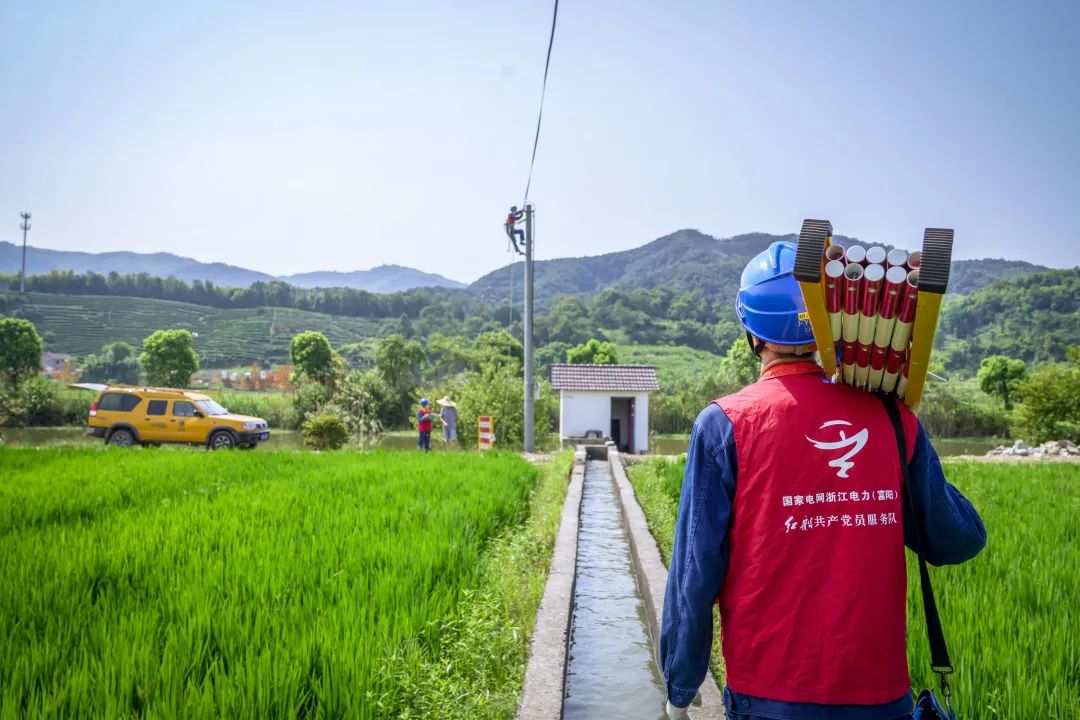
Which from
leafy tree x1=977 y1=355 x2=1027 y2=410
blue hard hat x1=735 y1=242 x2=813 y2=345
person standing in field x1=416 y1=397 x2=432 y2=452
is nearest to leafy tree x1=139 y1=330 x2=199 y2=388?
person standing in field x1=416 y1=397 x2=432 y2=452

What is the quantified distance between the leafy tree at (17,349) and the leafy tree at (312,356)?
13.7 metres

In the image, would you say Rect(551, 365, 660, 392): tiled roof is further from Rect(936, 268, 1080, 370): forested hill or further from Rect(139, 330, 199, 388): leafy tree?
Rect(936, 268, 1080, 370): forested hill

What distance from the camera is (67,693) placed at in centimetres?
272

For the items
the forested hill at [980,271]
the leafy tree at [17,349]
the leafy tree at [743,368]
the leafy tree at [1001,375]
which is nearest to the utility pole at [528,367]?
the leafy tree at [743,368]

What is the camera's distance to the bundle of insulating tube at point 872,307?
4.91ft

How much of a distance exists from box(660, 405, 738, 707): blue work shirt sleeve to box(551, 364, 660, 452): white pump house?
20548 millimetres

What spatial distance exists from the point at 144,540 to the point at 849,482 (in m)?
5.31

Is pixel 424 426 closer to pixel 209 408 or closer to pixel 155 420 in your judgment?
pixel 209 408

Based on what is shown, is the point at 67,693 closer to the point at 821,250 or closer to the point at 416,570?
the point at 416,570

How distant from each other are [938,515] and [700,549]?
0.61 metres

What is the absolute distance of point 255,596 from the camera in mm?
3928

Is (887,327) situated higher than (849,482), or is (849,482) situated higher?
(887,327)

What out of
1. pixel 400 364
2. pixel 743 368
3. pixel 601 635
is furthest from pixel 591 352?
pixel 601 635

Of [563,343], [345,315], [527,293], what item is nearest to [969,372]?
[563,343]
